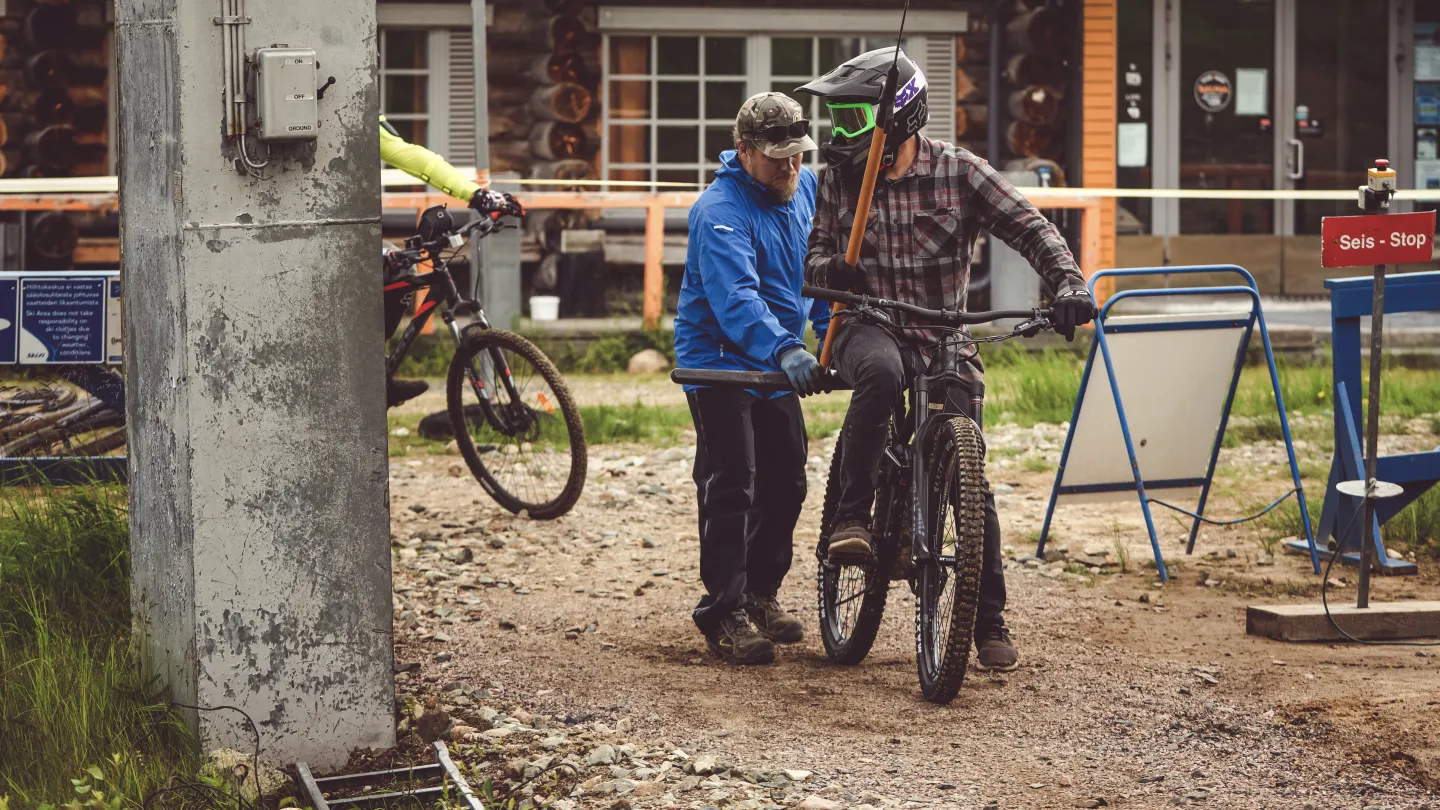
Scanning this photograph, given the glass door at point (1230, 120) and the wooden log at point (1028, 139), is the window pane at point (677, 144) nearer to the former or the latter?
the wooden log at point (1028, 139)

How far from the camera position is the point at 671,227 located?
1408cm

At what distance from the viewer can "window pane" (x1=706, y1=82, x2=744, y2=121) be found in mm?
14492

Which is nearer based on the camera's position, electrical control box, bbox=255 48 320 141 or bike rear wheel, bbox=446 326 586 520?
electrical control box, bbox=255 48 320 141

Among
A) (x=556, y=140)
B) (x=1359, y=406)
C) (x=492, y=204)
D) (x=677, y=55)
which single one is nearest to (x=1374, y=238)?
(x=1359, y=406)

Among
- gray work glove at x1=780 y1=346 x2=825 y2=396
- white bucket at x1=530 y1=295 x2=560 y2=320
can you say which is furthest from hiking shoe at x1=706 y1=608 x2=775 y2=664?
white bucket at x1=530 y1=295 x2=560 y2=320

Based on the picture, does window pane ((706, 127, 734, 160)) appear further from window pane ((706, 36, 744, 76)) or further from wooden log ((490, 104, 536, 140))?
wooden log ((490, 104, 536, 140))

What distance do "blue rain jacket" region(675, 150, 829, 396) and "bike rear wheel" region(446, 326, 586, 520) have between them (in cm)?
190

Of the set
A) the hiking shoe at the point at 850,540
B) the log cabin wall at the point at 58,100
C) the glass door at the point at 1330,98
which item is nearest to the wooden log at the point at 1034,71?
the glass door at the point at 1330,98

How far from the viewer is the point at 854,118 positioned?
4902 mm

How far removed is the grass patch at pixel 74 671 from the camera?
4.08 metres

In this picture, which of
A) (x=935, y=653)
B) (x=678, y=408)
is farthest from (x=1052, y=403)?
(x=935, y=653)

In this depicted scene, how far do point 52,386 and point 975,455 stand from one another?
13.0 ft

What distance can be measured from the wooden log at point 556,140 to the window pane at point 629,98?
43 centimetres

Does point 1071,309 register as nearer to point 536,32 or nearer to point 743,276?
point 743,276
